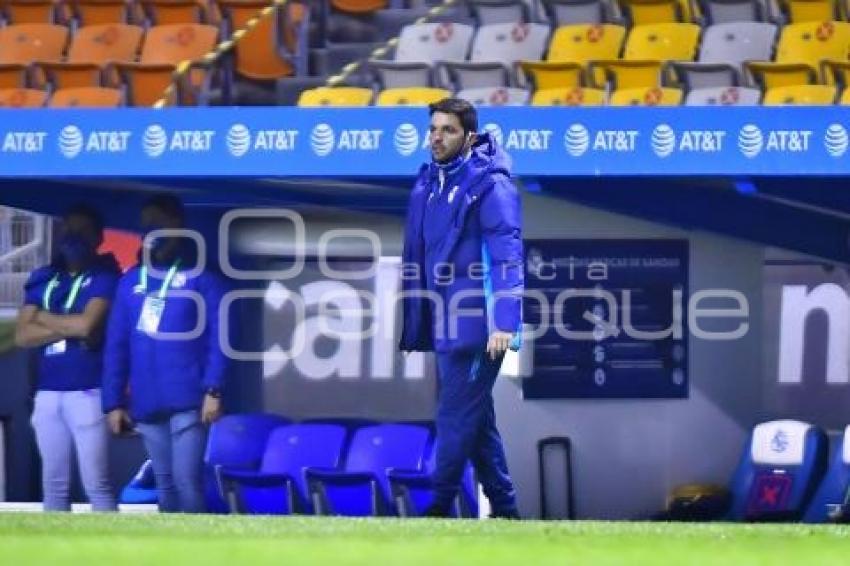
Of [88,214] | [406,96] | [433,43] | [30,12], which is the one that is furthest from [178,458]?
[30,12]

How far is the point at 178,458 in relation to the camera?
11508mm

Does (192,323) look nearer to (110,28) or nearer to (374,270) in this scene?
(374,270)

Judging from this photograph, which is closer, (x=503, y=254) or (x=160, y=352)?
(x=503, y=254)

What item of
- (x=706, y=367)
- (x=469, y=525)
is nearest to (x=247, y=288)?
(x=706, y=367)

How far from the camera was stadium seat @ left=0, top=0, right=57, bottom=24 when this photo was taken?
17.3m

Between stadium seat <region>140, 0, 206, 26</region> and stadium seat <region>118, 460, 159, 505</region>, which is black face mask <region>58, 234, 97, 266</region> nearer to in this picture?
stadium seat <region>118, 460, 159, 505</region>

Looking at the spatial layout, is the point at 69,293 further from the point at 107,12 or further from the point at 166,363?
the point at 107,12

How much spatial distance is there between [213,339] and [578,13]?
530cm

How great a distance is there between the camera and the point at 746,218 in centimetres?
1245

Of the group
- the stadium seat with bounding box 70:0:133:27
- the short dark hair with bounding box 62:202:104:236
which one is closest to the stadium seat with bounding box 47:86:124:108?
the stadium seat with bounding box 70:0:133:27

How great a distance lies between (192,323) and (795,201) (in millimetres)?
3044

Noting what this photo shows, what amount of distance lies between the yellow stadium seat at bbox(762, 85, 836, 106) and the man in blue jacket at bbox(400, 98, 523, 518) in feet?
14.7

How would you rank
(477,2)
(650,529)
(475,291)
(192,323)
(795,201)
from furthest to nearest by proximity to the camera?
1. (477,2)
2. (795,201)
3. (192,323)
4. (475,291)
5. (650,529)

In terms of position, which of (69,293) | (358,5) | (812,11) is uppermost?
(358,5)
